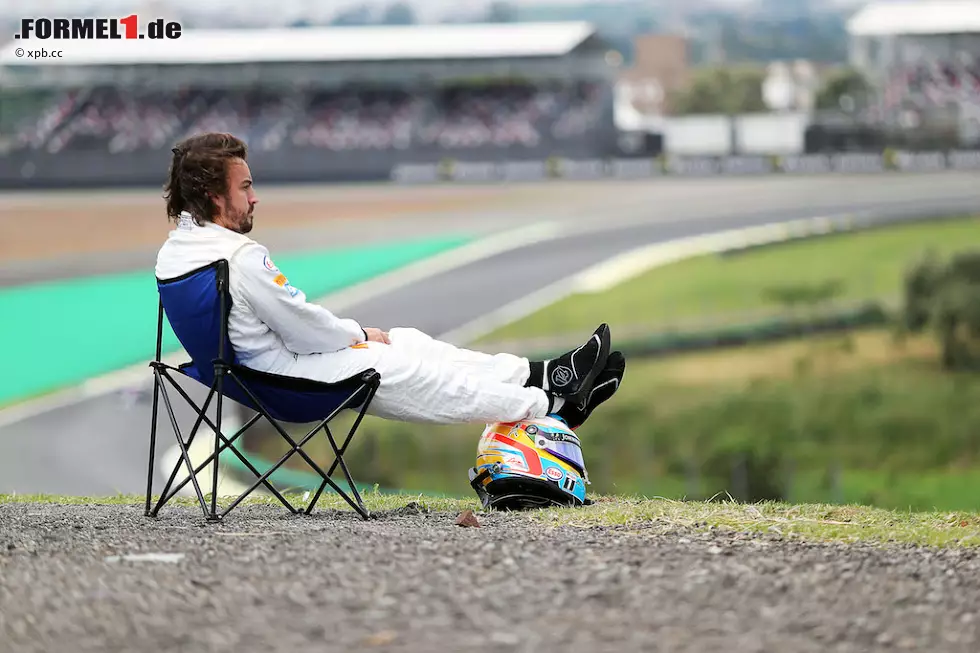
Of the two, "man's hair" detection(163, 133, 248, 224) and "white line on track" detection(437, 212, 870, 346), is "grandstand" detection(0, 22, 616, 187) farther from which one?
"man's hair" detection(163, 133, 248, 224)

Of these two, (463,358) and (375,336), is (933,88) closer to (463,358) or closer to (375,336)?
(463,358)

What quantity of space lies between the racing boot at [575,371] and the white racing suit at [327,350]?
0.37ft

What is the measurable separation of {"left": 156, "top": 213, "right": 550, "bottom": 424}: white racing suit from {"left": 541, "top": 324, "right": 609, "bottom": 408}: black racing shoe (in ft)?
0.43

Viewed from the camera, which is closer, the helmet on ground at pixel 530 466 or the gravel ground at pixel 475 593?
the gravel ground at pixel 475 593

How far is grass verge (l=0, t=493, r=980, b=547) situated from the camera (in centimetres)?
393

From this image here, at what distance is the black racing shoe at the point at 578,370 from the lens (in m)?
4.63

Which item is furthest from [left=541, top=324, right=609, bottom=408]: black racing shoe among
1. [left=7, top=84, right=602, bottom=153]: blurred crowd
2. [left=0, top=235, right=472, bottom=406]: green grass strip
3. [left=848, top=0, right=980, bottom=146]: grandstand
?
[left=848, top=0, right=980, bottom=146]: grandstand

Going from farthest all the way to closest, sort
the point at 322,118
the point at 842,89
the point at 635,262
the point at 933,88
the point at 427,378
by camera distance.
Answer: the point at 322,118, the point at 933,88, the point at 842,89, the point at 635,262, the point at 427,378

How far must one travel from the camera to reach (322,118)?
26.8 metres

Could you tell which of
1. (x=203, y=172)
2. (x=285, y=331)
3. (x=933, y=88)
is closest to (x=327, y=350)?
(x=285, y=331)

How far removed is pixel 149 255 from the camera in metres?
25.4

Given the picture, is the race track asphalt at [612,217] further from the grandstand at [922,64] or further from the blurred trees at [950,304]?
the blurred trees at [950,304]

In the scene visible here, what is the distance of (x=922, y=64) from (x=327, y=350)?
2407cm

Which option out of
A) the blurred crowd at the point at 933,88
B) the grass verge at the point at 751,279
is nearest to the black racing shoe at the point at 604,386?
the grass verge at the point at 751,279
